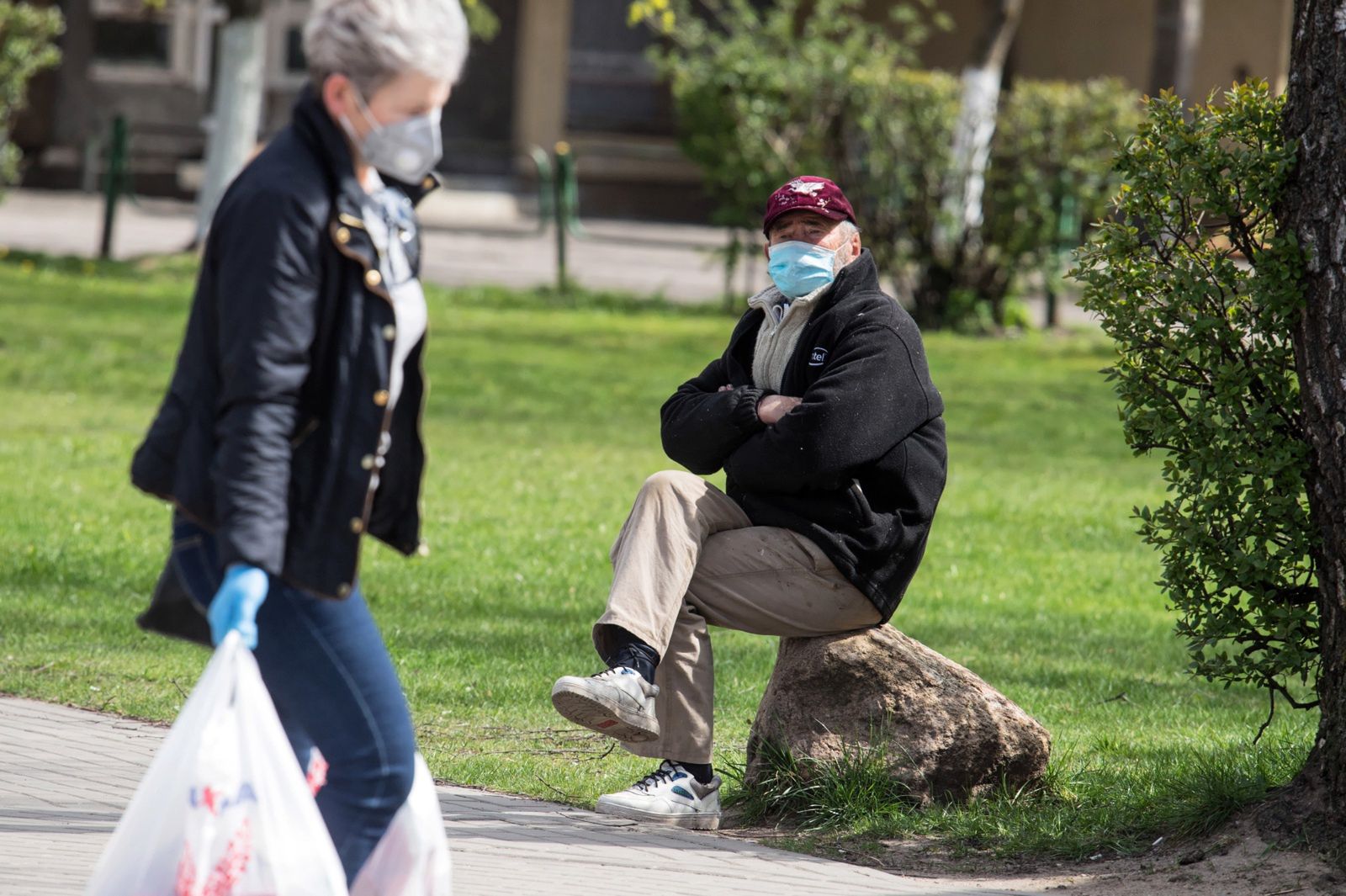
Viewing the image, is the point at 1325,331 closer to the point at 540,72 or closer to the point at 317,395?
the point at 317,395

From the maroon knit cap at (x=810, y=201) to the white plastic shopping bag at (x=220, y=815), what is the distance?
8.67 ft

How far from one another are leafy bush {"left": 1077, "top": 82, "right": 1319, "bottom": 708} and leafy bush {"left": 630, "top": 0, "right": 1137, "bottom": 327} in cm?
1162

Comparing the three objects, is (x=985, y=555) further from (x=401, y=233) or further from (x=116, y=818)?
(x=401, y=233)

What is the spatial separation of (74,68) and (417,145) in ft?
77.2

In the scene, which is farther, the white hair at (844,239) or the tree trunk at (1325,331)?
the white hair at (844,239)

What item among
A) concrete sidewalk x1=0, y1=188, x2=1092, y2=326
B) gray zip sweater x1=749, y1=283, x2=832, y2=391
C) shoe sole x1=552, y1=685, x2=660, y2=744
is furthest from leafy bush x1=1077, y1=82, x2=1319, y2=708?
concrete sidewalk x1=0, y1=188, x2=1092, y2=326

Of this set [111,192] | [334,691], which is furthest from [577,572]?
[111,192]

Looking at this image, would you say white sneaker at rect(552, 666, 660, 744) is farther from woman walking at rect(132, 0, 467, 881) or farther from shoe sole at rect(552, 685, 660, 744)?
woman walking at rect(132, 0, 467, 881)

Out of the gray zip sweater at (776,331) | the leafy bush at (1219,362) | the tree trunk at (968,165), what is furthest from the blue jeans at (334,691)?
the tree trunk at (968,165)

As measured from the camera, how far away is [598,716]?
15.4ft

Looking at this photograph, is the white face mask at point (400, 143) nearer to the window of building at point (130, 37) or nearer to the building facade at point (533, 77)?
the building facade at point (533, 77)

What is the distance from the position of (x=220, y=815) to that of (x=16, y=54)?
615 inches

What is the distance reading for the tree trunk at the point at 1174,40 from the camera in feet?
69.2

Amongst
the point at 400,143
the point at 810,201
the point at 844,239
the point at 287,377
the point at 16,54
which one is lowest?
the point at 287,377
